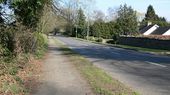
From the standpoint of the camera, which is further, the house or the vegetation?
the house

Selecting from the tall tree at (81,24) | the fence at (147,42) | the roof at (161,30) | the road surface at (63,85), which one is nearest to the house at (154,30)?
the roof at (161,30)

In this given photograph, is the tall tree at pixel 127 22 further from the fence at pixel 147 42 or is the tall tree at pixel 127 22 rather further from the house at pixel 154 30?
the fence at pixel 147 42

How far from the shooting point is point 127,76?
17000 mm

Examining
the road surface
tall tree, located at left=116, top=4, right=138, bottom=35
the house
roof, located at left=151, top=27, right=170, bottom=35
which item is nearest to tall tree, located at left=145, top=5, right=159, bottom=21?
the house

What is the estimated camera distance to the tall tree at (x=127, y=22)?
9938cm

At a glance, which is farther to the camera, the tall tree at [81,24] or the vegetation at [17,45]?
the tall tree at [81,24]

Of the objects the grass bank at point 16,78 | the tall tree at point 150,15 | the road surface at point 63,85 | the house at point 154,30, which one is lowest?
the house at point 154,30

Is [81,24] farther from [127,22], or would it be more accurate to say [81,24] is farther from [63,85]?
[63,85]

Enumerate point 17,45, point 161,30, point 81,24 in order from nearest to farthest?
point 17,45 → point 161,30 → point 81,24

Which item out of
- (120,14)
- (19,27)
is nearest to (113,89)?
(19,27)

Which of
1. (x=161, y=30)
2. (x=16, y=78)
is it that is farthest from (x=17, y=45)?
(x=161, y=30)

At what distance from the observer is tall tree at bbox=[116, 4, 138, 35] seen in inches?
3912

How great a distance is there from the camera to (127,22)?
3942 inches

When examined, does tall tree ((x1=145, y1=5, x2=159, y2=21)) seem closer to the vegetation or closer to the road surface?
the vegetation
